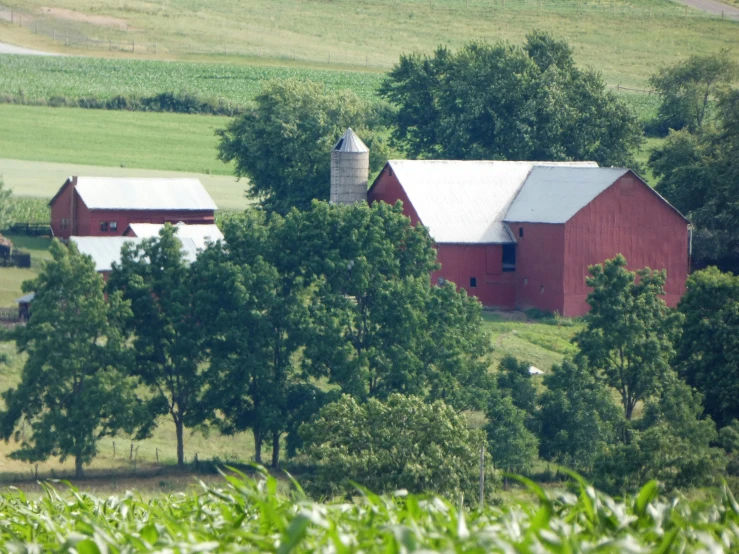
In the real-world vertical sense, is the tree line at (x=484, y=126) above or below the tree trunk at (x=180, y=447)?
above

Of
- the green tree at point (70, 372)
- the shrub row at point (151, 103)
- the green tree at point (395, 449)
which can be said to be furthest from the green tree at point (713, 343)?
the shrub row at point (151, 103)

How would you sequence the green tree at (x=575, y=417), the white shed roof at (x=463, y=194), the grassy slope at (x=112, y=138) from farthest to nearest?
the grassy slope at (x=112, y=138)
the white shed roof at (x=463, y=194)
the green tree at (x=575, y=417)

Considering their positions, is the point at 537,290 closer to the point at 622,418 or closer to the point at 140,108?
the point at 622,418

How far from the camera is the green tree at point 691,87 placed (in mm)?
92500

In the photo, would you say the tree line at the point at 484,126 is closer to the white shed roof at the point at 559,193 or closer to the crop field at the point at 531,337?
the white shed roof at the point at 559,193

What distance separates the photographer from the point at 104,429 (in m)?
36.6

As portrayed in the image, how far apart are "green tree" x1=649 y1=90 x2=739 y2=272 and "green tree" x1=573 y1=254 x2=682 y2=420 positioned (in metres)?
18.8

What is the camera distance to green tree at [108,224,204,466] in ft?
128

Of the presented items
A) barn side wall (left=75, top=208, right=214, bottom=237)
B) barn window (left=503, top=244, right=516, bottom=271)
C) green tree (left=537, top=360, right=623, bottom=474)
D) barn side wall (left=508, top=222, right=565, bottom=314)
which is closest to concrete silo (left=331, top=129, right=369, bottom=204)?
barn window (left=503, top=244, right=516, bottom=271)

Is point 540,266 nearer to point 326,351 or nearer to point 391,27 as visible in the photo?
point 326,351

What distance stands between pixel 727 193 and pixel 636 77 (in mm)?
61113

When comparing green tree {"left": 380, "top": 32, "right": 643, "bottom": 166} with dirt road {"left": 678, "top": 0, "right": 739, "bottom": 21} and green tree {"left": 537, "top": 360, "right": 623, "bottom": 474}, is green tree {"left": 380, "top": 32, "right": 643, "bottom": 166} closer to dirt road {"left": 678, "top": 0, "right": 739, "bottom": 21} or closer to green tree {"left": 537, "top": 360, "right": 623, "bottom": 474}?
green tree {"left": 537, "top": 360, "right": 623, "bottom": 474}

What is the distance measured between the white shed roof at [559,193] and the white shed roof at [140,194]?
17198 millimetres

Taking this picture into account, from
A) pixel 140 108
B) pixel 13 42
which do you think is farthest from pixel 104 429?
pixel 13 42
